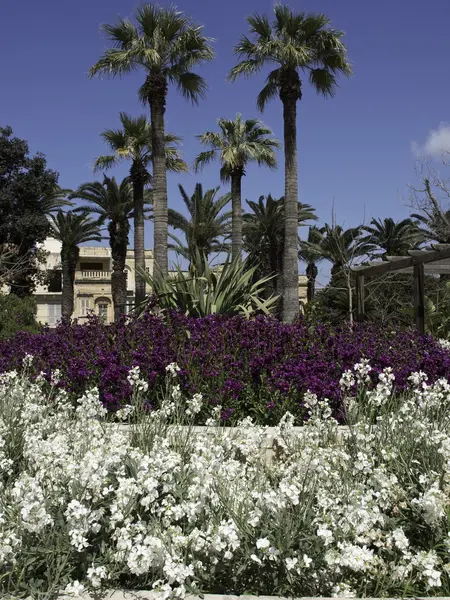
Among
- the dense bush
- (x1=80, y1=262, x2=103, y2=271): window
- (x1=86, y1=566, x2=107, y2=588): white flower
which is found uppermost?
(x1=80, y1=262, x2=103, y2=271): window

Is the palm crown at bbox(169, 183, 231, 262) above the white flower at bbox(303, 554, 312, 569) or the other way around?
above

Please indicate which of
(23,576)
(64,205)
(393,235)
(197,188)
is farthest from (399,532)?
(64,205)

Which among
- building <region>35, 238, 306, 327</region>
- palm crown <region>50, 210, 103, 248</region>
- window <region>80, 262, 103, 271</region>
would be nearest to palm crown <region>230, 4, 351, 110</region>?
palm crown <region>50, 210, 103, 248</region>

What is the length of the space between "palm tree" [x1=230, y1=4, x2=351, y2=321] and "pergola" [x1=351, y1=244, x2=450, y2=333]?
3.82 meters

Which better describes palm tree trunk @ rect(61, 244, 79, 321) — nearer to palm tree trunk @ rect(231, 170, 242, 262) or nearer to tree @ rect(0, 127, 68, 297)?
tree @ rect(0, 127, 68, 297)

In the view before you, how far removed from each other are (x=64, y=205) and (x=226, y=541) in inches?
1544

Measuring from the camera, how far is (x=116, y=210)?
3706 cm

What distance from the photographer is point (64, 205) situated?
39750 mm

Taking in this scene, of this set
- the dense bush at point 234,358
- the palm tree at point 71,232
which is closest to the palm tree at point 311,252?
the palm tree at point 71,232

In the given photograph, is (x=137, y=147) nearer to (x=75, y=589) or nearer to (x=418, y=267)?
(x=418, y=267)

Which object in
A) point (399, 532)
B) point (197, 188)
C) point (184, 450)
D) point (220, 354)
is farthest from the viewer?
point (197, 188)

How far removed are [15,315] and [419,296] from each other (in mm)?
8687

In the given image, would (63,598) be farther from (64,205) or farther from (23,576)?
(64,205)

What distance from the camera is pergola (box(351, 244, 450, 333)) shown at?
470 inches
